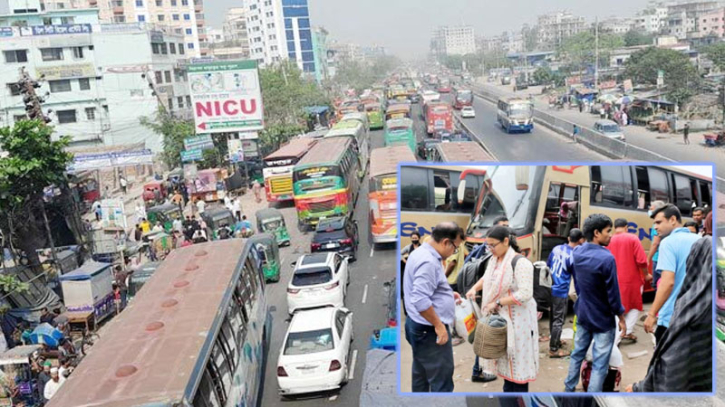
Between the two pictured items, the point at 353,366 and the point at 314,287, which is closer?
the point at 353,366

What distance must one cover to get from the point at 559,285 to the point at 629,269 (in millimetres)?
373

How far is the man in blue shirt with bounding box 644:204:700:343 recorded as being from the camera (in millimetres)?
3656

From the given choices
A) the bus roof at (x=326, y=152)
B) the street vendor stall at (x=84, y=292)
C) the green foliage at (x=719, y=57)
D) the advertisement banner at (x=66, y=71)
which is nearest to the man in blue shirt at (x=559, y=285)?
the street vendor stall at (x=84, y=292)

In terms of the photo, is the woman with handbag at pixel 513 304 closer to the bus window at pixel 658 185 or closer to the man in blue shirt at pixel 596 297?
the man in blue shirt at pixel 596 297

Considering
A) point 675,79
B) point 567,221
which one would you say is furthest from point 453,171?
point 675,79

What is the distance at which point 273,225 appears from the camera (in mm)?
22203

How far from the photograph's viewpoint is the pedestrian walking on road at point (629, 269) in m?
3.75

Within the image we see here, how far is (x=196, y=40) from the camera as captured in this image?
83688 mm

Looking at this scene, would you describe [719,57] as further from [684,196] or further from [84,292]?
[684,196]

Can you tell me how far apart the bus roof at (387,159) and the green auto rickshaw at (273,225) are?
3.51 metres

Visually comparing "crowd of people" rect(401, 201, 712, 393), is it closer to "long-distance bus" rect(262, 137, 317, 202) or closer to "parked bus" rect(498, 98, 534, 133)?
"long-distance bus" rect(262, 137, 317, 202)

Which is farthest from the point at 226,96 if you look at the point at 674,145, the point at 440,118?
the point at 674,145

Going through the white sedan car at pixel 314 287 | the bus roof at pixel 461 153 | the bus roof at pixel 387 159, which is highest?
the bus roof at pixel 461 153

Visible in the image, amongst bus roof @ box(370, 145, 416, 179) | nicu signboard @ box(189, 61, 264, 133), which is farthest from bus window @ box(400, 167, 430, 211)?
nicu signboard @ box(189, 61, 264, 133)
